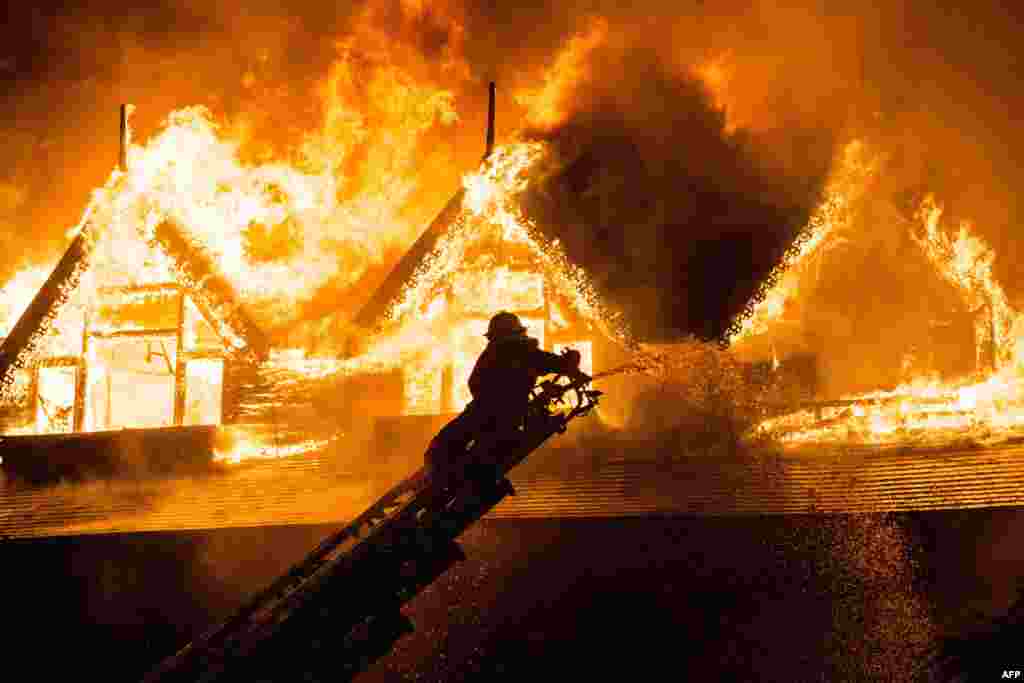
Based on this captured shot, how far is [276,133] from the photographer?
18828 millimetres

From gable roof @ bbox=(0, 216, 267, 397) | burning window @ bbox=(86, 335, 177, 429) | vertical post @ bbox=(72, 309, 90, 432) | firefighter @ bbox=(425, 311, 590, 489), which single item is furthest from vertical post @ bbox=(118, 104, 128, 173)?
firefighter @ bbox=(425, 311, 590, 489)

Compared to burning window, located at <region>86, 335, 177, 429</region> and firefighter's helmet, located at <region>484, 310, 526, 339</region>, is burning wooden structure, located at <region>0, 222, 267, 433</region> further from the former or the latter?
firefighter's helmet, located at <region>484, 310, 526, 339</region>

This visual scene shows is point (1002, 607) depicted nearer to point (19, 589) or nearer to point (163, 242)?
point (19, 589)

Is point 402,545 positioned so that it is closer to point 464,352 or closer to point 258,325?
point 464,352

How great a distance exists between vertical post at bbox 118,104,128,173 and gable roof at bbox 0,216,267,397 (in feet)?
3.64

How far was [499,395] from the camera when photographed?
7.35m

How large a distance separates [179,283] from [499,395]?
10880 mm

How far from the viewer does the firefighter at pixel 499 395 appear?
7.30 m

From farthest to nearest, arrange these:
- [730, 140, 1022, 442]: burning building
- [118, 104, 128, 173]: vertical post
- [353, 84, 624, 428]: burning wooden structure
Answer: [118, 104, 128, 173]: vertical post → [353, 84, 624, 428]: burning wooden structure → [730, 140, 1022, 442]: burning building

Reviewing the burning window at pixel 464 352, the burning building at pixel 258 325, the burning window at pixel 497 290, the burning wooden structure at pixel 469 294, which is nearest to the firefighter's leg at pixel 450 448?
the burning building at pixel 258 325

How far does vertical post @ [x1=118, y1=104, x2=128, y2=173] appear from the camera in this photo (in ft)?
57.5

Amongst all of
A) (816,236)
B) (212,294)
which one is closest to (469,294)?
(212,294)

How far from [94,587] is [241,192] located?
26.7ft

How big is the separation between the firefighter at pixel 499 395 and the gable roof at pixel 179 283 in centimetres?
961
